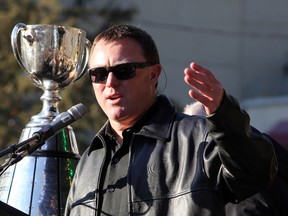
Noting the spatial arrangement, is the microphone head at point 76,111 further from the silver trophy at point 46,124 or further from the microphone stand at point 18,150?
the silver trophy at point 46,124

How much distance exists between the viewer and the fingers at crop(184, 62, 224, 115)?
119 inches

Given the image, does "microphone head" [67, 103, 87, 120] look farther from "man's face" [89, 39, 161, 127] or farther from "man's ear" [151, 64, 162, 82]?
"man's ear" [151, 64, 162, 82]

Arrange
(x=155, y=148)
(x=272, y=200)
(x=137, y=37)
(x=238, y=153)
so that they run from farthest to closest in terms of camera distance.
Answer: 1. (x=272, y=200)
2. (x=137, y=37)
3. (x=155, y=148)
4. (x=238, y=153)

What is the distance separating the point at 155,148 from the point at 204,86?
0.54 m

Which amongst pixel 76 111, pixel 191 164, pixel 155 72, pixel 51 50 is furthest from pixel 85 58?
pixel 191 164

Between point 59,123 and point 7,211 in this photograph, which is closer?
point 7,211

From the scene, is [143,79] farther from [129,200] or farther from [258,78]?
[258,78]

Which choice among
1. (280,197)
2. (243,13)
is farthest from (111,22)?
(280,197)

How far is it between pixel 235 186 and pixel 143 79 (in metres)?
0.59

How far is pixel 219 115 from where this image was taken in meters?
3.10

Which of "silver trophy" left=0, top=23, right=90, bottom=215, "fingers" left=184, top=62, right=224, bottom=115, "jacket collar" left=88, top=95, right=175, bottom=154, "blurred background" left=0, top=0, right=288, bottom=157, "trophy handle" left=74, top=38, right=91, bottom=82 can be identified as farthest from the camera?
"blurred background" left=0, top=0, right=288, bottom=157

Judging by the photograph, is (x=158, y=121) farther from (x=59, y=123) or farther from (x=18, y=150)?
(x=18, y=150)

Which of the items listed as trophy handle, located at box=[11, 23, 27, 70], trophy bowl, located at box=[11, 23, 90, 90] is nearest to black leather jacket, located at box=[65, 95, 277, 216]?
trophy bowl, located at box=[11, 23, 90, 90]

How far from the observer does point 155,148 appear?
11.6ft
